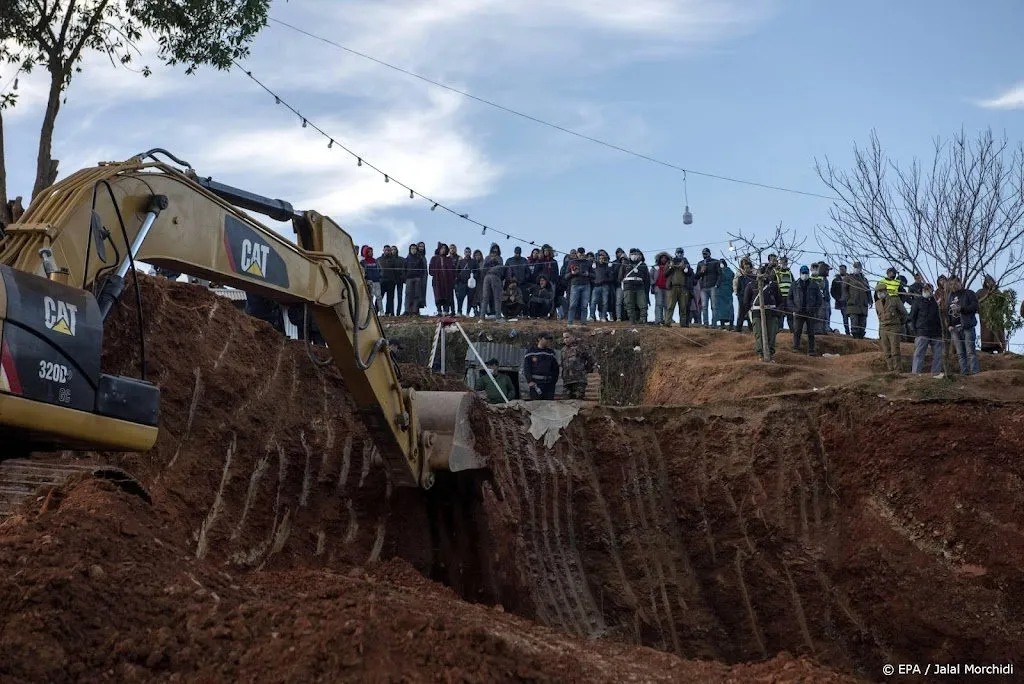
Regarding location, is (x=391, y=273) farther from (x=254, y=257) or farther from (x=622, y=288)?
(x=254, y=257)

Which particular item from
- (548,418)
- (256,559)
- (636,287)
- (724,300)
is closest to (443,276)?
(636,287)

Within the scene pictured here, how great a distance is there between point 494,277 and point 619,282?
272 centimetres

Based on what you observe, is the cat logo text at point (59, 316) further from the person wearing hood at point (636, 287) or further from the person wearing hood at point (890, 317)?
the person wearing hood at point (636, 287)

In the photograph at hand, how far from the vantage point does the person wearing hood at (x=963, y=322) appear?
18.5m

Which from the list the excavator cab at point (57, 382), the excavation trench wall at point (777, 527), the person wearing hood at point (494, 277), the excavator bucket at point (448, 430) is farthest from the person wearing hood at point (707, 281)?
the excavator cab at point (57, 382)

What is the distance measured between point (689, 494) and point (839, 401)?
2287 millimetres

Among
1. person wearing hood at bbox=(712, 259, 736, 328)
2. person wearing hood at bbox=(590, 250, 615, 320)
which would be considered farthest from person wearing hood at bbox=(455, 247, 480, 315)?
person wearing hood at bbox=(712, 259, 736, 328)

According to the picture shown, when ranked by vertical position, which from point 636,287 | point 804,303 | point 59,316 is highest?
point 636,287

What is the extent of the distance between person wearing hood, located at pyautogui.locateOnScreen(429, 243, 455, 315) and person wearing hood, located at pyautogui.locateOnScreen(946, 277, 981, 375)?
34.3ft

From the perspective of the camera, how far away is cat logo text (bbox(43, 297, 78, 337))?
218 inches

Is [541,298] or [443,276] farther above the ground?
[443,276]

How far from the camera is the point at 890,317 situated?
1997 cm

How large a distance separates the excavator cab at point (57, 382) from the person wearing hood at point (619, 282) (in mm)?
18579

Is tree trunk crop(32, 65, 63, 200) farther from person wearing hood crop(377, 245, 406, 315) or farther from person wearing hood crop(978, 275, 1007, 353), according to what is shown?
person wearing hood crop(978, 275, 1007, 353)
